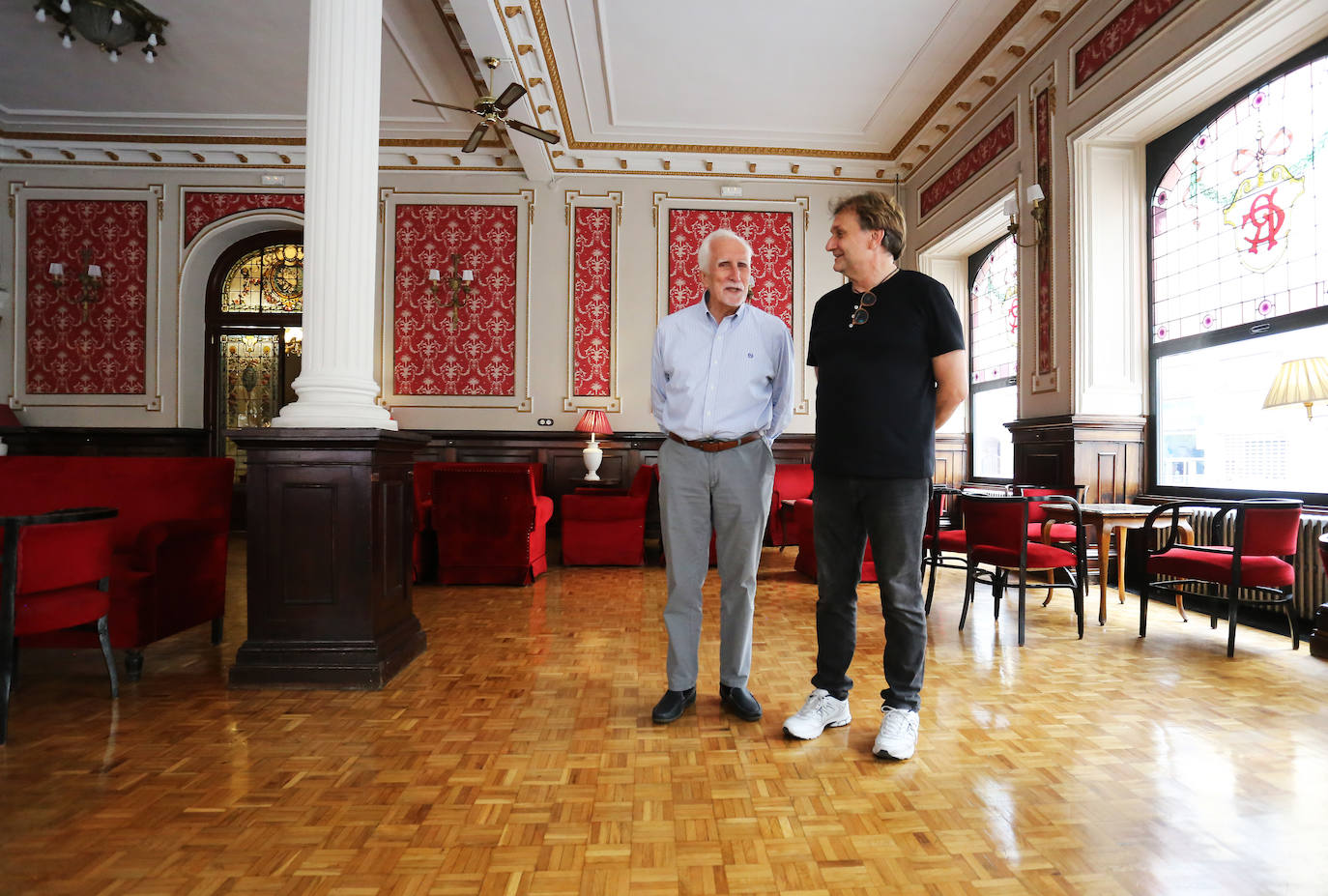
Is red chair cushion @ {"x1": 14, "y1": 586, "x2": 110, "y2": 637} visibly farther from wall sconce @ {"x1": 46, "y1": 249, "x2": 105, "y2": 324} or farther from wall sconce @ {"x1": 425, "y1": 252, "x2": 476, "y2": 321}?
wall sconce @ {"x1": 46, "y1": 249, "x2": 105, "y2": 324}

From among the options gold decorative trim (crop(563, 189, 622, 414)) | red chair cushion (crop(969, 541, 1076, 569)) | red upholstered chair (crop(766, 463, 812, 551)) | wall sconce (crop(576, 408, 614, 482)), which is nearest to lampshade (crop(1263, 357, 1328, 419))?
red chair cushion (crop(969, 541, 1076, 569))

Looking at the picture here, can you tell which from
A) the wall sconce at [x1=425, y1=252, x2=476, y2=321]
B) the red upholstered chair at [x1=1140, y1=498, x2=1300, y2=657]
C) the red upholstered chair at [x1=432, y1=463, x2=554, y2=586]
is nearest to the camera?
the red upholstered chair at [x1=1140, y1=498, x2=1300, y2=657]

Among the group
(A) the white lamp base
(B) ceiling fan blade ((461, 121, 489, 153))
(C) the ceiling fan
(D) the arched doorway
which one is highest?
(C) the ceiling fan

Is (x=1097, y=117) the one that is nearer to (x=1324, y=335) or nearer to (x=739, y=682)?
(x=1324, y=335)

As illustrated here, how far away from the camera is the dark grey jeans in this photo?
190 cm

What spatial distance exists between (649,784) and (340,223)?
240 cm

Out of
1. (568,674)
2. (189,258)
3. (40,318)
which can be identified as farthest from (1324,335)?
(40,318)

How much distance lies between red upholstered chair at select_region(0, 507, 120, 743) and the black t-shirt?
7.92 feet

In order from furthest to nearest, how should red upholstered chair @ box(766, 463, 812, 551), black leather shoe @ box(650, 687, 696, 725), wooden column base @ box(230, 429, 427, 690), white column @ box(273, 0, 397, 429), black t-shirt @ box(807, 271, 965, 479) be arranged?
red upholstered chair @ box(766, 463, 812, 551)
white column @ box(273, 0, 397, 429)
wooden column base @ box(230, 429, 427, 690)
black leather shoe @ box(650, 687, 696, 725)
black t-shirt @ box(807, 271, 965, 479)

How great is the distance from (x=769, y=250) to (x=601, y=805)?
22.2 ft

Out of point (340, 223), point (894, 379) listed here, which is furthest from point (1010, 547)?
point (340, 223)

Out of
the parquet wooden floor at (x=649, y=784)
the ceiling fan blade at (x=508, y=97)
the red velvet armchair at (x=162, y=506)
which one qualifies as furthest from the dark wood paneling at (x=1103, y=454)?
the red velvet armchair at (x=162, y=506)

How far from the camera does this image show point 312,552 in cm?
261

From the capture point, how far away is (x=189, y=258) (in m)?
7.32
